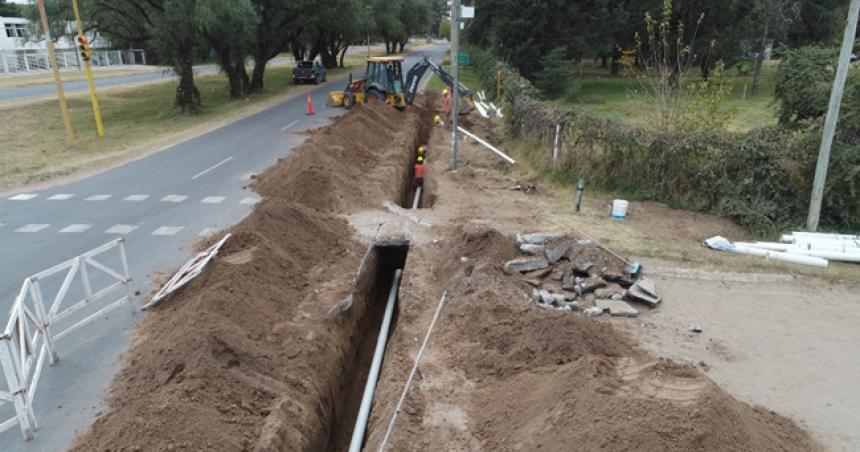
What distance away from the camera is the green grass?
71.5 ft

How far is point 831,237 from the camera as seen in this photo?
1168cm

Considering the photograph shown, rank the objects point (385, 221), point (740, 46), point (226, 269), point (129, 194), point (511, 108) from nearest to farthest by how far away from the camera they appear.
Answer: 1. point (226, 269)
2. point (385, 221)
3. point (129, 194)
4. point (511, 108)
5. point (740, 46)

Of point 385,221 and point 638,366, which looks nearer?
point 638,366

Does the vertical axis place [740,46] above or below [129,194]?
above

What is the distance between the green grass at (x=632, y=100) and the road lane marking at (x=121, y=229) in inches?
558

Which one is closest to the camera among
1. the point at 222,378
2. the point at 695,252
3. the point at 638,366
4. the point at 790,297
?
the point at 638,366

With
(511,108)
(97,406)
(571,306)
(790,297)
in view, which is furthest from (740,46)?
(97,406)

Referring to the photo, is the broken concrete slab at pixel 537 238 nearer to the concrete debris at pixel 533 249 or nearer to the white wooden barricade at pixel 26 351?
the concrete debris at pixel 533 249

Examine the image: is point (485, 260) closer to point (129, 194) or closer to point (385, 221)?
point (385, 221)

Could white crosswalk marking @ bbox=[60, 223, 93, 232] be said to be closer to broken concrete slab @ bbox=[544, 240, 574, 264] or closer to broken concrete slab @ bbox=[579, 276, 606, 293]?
broken concrete slab @ bbox=[544, 240, 574, 264]

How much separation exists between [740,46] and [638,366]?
129 feet

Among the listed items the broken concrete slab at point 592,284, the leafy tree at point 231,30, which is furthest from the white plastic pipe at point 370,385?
the leafy tree at point 231,30

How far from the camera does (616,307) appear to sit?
909 cm

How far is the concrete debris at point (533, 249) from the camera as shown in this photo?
10828mm
